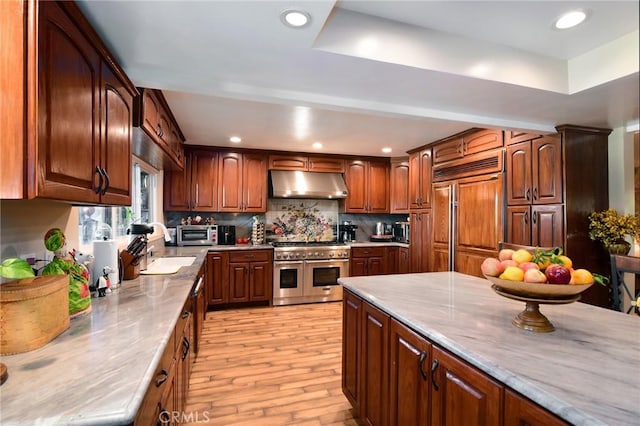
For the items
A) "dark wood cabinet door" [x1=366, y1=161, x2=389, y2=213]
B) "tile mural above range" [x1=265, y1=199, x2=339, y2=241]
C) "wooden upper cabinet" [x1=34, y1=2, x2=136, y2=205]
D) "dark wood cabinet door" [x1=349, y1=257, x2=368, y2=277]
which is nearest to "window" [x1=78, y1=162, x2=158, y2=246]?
"wooden upper cabinet" [x1=34, y1=2, x2=136, y2=205]

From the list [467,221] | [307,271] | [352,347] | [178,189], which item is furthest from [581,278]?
[178,189]

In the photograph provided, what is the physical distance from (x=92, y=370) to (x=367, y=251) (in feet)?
12.4

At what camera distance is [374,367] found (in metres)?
1.57

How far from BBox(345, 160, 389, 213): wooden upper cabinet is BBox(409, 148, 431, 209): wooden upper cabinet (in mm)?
569

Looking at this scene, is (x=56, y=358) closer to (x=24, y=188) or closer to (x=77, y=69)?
(x=24, y=188)

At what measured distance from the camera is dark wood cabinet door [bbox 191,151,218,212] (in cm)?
405

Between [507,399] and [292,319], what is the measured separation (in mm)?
2944

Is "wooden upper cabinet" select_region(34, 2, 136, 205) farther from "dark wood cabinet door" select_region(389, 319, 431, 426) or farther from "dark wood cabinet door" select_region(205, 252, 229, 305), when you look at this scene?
"dark wood cabinet door" select_region(205, 252, 229, 305)

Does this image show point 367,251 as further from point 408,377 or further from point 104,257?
point 104,257

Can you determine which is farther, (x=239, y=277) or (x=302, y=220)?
(x=302, y=220)

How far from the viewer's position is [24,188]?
32.0 inches

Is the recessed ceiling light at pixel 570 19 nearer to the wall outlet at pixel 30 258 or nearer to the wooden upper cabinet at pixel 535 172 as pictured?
the wall outlet at pixel 30 258

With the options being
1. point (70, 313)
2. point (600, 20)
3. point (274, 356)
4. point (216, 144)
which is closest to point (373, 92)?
point (600, 20)

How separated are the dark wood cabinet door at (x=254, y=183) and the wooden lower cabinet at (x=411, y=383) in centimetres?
263
